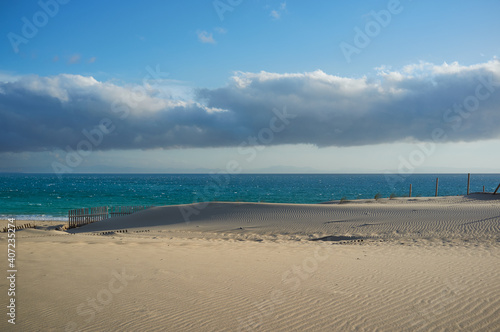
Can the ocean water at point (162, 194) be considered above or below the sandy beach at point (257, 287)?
below

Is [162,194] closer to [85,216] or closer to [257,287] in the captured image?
[85,216]

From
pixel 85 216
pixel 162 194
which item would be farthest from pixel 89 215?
pixel 162 194

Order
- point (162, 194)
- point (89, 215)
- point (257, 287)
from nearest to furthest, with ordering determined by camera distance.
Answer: point (257, 287)
point (89, 215)
point (162, 194)

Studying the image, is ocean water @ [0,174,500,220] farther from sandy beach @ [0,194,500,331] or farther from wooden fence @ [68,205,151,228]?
sandy beach @ [0,194,500,331]

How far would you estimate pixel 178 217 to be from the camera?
25188 mm

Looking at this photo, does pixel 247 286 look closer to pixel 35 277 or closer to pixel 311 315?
pixel 311 315

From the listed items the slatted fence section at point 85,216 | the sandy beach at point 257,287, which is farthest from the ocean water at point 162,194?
the sandy beach at point 257,287

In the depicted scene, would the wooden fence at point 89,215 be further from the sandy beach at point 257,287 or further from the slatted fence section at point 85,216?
the sandy beach at point 257,287

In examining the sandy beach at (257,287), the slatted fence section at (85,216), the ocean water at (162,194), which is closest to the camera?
the sandy beach at (257,287)

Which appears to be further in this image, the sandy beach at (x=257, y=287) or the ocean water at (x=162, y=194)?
the ocean water at (x=162, y=194)

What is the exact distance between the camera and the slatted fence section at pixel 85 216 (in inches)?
947

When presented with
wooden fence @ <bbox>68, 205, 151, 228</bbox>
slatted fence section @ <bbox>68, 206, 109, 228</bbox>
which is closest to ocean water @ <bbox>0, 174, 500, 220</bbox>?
wooden fence @ <bbox>68, 205, 151, 228</bbox>

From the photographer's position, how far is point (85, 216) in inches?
978

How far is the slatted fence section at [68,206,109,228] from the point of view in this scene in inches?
947
